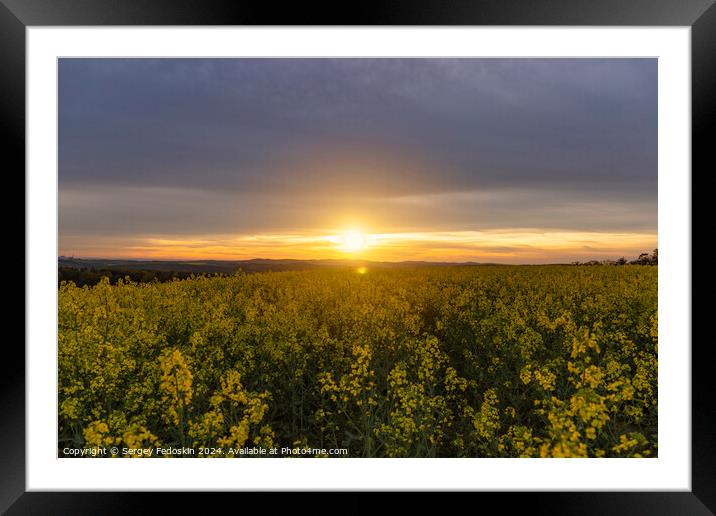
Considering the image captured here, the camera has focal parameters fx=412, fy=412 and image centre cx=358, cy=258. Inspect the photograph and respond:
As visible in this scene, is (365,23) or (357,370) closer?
(365,23)

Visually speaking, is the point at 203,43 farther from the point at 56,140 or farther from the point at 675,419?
the point at 675,419

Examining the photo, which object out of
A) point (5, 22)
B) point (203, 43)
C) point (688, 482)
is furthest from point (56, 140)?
point (688, 482)

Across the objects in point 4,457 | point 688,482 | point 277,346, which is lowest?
point 688,482

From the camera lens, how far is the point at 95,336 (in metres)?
3.63

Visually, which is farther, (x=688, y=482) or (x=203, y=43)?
(x=203, y=43)

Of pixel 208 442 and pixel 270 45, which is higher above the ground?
pixel 270 45

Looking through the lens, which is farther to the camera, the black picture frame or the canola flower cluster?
the canola flower cluster

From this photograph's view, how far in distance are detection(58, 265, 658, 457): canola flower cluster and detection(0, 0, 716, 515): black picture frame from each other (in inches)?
12.7

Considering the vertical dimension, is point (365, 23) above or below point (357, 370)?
above

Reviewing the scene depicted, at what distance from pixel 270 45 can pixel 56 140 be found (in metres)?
1.58

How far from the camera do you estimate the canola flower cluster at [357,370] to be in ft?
9.73

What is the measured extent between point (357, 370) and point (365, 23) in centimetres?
262

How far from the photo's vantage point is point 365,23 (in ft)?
8.20

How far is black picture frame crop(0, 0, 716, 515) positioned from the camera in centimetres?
247
